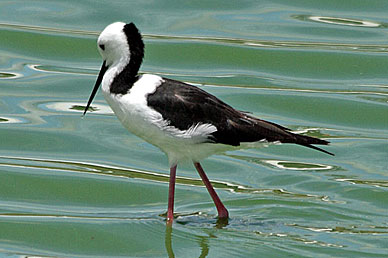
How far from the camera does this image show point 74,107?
40.8 ft

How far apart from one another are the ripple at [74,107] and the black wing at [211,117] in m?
3.69

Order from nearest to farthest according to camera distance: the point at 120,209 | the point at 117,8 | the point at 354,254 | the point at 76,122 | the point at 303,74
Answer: the point at 354,254 → the point at 120,209 → the point at 76,122 → the point at 303,74 → the point at 117,8

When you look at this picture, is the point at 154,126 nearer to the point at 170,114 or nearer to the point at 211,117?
the point at 170,114

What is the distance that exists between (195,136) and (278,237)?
1.16 meters

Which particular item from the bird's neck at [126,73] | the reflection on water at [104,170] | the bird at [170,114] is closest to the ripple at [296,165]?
the reflection on water at [104,170]

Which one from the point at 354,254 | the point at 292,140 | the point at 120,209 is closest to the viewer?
the point at 354,254

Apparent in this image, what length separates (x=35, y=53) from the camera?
14.3 metres

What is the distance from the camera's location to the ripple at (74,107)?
12.4 meters

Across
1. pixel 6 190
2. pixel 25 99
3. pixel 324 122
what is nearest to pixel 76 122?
pixel 25 99

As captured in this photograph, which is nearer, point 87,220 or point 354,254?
point 354,254

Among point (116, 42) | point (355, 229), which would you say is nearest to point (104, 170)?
point (116, 42)

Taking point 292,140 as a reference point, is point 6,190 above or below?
below

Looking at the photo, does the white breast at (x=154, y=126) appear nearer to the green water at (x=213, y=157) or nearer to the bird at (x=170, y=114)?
the bird at (x=170, y=114)

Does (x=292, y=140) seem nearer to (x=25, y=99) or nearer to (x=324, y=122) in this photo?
(x=324, y=122)
